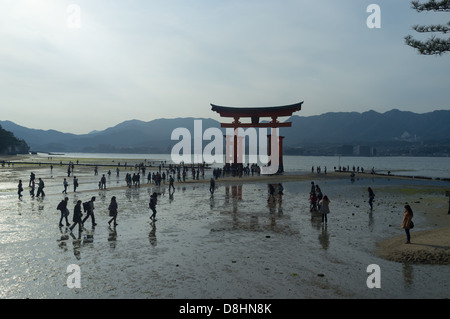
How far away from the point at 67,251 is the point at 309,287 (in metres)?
8.46

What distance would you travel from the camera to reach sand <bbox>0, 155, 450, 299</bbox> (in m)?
7.65

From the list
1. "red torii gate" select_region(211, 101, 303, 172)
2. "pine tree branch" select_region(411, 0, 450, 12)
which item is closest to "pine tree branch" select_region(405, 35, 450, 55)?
"pine tree branch" select_region(411, 0, 450, 12)

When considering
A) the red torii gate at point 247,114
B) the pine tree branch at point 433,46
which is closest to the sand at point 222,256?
the pine tree branch at point 433,46

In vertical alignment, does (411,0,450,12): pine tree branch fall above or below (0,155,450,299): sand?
above

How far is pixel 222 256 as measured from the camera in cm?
1034

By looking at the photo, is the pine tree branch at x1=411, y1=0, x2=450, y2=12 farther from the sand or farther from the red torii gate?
→ the red torii gate

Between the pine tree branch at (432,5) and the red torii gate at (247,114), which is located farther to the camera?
the red torii gate at (247,114)

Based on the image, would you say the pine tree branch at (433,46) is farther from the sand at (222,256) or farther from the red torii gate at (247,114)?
the red torii gate at (247,114)

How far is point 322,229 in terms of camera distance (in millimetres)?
14484

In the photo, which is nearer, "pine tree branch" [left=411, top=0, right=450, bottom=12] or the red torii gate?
"pine tree branch" [left=411, top=0, right=450, bottom=12]

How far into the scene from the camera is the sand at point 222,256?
7.65 metres

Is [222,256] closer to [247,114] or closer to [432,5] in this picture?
[432,5]

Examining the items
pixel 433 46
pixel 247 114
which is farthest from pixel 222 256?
pixel 247 114
